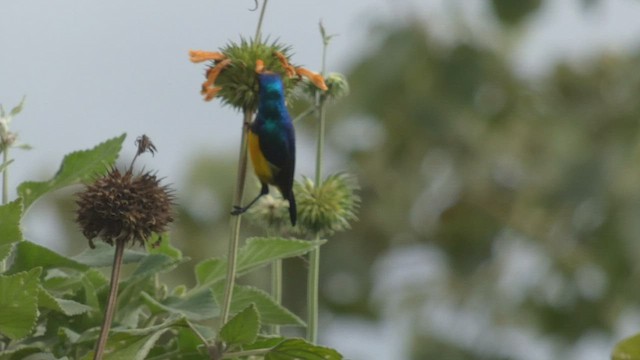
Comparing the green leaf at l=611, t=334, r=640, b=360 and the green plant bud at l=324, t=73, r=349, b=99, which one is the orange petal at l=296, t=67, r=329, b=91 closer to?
the green plant bud at l=324, t=73, r=349, b=99

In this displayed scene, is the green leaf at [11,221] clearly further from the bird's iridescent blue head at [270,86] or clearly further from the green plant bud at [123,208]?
the bird's iridescent blue head at [270,86]

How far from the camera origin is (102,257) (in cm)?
139

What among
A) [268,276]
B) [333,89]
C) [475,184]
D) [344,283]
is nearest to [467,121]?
[475,184]

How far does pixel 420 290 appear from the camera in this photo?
11336 millimetres

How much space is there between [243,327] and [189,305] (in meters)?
0.19

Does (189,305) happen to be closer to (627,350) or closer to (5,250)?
(5,250)

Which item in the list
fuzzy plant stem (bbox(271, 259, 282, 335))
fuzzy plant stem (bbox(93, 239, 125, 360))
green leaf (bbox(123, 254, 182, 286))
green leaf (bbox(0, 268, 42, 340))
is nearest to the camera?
fuzzy plant stem (bbox(93, 239, 125, 360))

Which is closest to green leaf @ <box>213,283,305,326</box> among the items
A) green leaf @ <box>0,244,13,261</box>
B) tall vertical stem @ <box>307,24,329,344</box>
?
tall vertical stem @ <box>307,24,329,344</box>

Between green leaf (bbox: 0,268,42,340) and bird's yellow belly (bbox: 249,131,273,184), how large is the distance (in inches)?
7.6

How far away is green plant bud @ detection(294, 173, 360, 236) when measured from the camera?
151 centimetres

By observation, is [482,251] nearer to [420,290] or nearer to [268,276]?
[420,290]

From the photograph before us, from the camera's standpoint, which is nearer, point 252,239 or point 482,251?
point 252,239

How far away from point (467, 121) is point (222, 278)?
1034cm

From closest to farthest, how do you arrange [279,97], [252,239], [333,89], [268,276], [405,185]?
[279,97], [252,239], [333,89], [268,276], [405,185]
